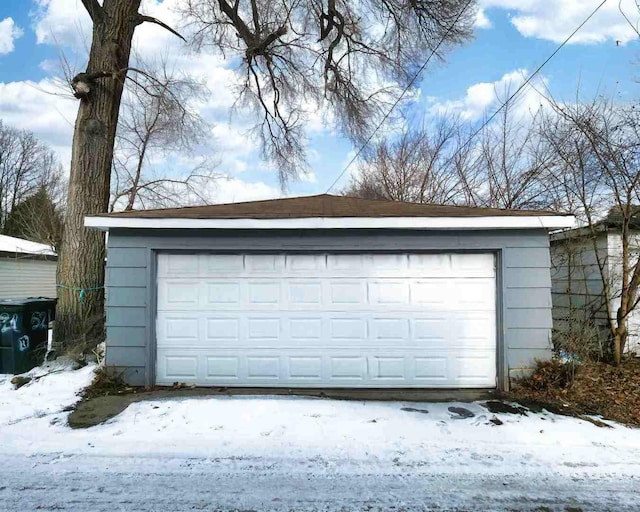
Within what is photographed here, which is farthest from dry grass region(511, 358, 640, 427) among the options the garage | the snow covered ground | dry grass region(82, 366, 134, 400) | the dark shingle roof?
dry grass region(82, 366, 134, 400)

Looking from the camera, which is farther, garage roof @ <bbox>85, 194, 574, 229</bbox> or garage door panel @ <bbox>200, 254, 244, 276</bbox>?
garage door panel @ <bbox>200, 254, 244, 276</bbox>

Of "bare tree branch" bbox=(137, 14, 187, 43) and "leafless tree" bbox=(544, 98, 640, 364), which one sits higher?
"bare tree branch" bbox=(137, 14, 187, 43)

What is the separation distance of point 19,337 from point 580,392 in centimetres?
789

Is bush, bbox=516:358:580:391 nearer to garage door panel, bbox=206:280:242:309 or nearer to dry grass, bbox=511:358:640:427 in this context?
dry grass, bbox=511:358:640:427

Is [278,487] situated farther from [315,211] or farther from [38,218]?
[38,218]

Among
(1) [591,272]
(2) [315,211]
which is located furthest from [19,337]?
(1) [591,272]

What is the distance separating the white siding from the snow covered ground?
438 inches

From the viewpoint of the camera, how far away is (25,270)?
1530 cm

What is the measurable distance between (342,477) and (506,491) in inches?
50.0

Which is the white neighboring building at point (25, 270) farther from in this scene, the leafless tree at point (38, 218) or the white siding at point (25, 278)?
the leafless tree at point (38, 218)

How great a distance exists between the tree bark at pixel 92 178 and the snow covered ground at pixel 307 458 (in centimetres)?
224

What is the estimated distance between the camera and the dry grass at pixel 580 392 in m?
5.00

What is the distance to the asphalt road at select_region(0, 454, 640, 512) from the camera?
308cm

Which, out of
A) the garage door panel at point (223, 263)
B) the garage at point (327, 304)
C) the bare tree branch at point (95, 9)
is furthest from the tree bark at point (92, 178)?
the garage door panel at point (223, 263)
